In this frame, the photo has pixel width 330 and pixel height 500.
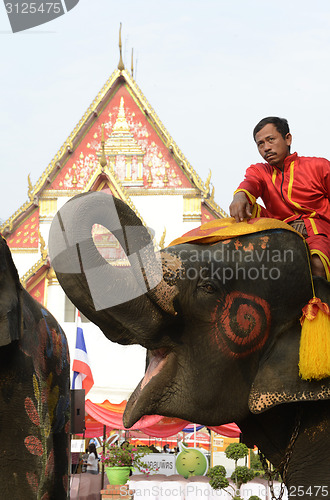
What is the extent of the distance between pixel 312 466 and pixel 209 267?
61 centimetres

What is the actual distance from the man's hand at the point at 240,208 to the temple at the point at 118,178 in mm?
12297

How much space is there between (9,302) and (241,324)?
1.03 m

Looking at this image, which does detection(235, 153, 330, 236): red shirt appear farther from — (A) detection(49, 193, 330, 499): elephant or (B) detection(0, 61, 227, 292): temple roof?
(B) detection(0, 61, 227, 292): temple roof

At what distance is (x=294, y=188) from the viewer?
2201 millimetres

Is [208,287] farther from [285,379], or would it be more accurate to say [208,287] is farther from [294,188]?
[294,188]

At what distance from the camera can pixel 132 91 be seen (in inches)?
637

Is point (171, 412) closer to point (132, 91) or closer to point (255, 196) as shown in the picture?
point (255, 196)

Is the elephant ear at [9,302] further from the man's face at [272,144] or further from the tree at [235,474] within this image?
the tree at [235,474]

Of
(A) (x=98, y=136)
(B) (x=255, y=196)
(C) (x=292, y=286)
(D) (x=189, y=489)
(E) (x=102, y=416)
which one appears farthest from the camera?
(A) (x=98, y=136)

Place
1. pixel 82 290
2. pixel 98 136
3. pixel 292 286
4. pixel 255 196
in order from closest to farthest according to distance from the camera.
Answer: pixel 82 290 < pixel 292 286 < pixel 255 196 < pixel 98 136

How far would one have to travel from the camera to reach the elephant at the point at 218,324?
6.13 ft

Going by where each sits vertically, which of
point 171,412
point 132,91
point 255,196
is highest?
point 132,91

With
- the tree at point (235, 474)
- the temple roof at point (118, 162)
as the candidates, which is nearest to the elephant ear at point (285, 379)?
the tree at point (235, 474)

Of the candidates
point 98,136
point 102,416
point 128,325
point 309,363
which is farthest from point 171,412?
point 98,136
